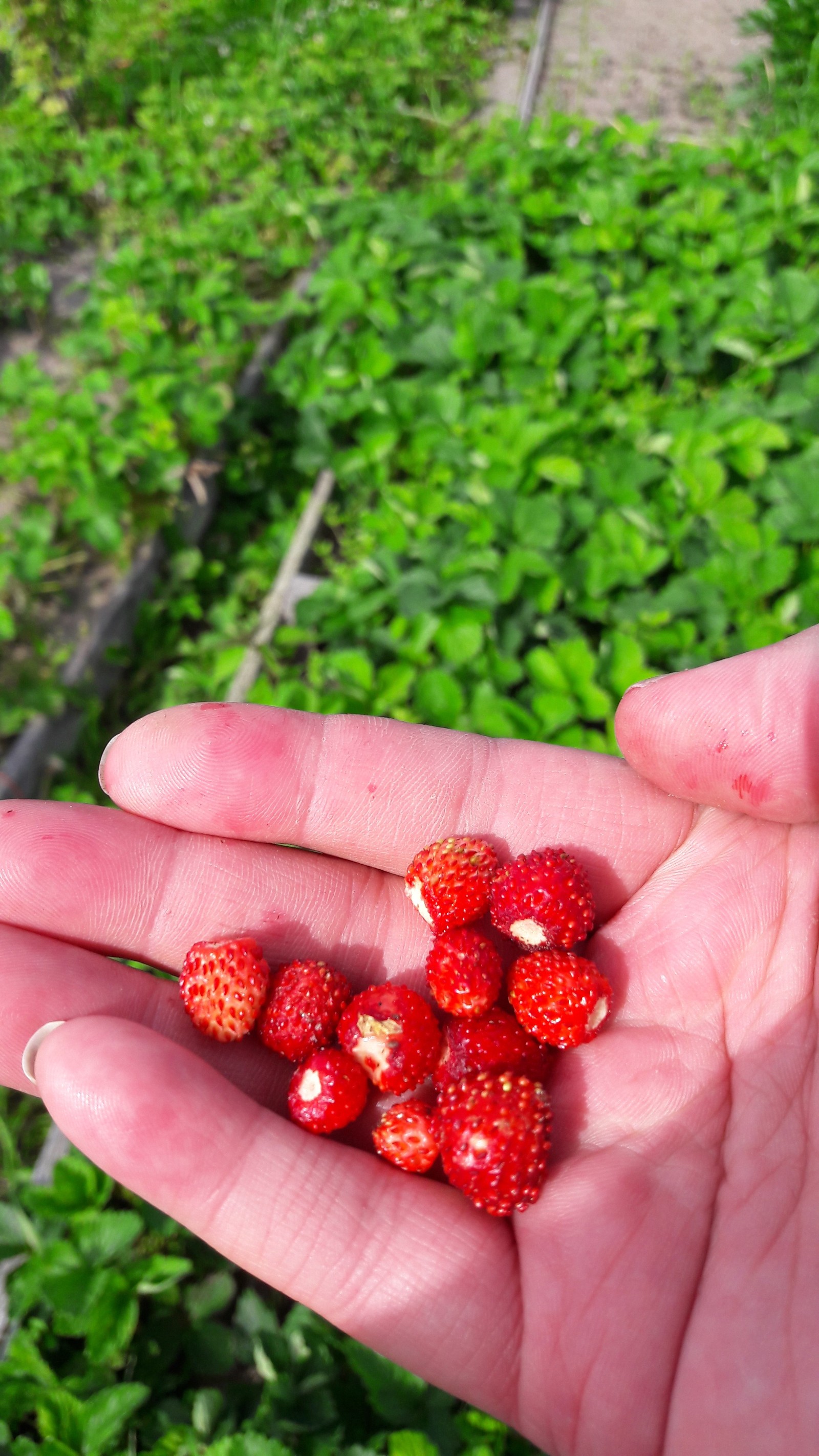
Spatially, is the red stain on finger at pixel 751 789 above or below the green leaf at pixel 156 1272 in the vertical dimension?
above

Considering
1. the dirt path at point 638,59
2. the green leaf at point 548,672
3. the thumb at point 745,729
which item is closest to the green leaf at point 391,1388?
the thumb at point 745,729

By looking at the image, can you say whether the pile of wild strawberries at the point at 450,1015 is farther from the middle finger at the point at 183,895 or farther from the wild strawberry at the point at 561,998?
the middle finger at the point at 183,895

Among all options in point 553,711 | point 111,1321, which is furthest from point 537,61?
point 111,1321

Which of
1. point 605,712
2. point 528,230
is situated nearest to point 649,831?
point 605,712

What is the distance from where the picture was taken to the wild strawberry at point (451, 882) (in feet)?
5.78

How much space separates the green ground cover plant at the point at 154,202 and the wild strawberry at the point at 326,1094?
1790 millimetres

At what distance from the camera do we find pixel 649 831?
1936 mm

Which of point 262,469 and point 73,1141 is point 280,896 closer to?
point 73,1141

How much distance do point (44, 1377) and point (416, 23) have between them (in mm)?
7225

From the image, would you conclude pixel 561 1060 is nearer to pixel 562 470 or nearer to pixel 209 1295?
pixel 209 1295

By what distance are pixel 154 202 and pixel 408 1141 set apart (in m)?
4.35

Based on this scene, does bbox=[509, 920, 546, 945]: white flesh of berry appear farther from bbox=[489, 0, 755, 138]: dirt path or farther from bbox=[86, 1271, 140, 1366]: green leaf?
bbox=[489, 0, 755, 138]: dirt path

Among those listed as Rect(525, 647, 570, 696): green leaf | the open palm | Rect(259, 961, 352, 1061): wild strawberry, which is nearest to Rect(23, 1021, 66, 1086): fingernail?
the open palm

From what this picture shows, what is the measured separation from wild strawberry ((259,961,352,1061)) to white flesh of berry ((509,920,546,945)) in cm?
34
